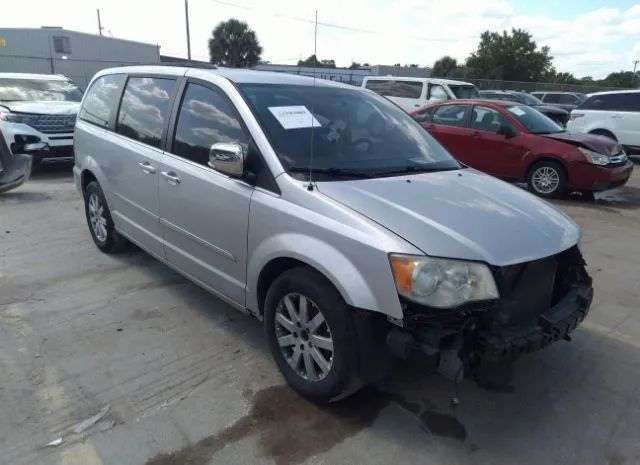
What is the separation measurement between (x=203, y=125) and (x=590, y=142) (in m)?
7.20

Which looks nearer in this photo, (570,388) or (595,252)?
(570,388)

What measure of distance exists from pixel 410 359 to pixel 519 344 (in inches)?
20.7

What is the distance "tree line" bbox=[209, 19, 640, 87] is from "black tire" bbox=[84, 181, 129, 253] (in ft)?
160

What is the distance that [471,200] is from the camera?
2924mm

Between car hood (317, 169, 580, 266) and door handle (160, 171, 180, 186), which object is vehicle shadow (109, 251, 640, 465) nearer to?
car hood (317, 169, 580, 266)

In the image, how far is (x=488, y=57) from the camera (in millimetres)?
56750

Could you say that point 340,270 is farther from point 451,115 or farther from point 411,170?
point 451,115

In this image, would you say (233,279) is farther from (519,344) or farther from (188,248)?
(519,344)

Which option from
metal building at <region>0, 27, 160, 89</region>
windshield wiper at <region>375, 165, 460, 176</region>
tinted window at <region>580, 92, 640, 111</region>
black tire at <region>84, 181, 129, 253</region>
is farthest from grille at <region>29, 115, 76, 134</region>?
metal building at <region>0, 27, 160, 89</region>

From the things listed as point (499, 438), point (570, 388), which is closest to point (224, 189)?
point (499, 438)

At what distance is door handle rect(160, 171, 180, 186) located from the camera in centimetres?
353

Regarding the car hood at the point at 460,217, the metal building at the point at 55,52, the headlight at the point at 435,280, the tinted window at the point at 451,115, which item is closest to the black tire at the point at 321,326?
the headlight at the point at 435,280

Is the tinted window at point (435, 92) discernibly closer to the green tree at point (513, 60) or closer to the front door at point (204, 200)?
the front door at point (204, 200)

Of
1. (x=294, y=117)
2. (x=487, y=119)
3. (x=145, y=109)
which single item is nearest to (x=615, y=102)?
(x=487, y=119)
